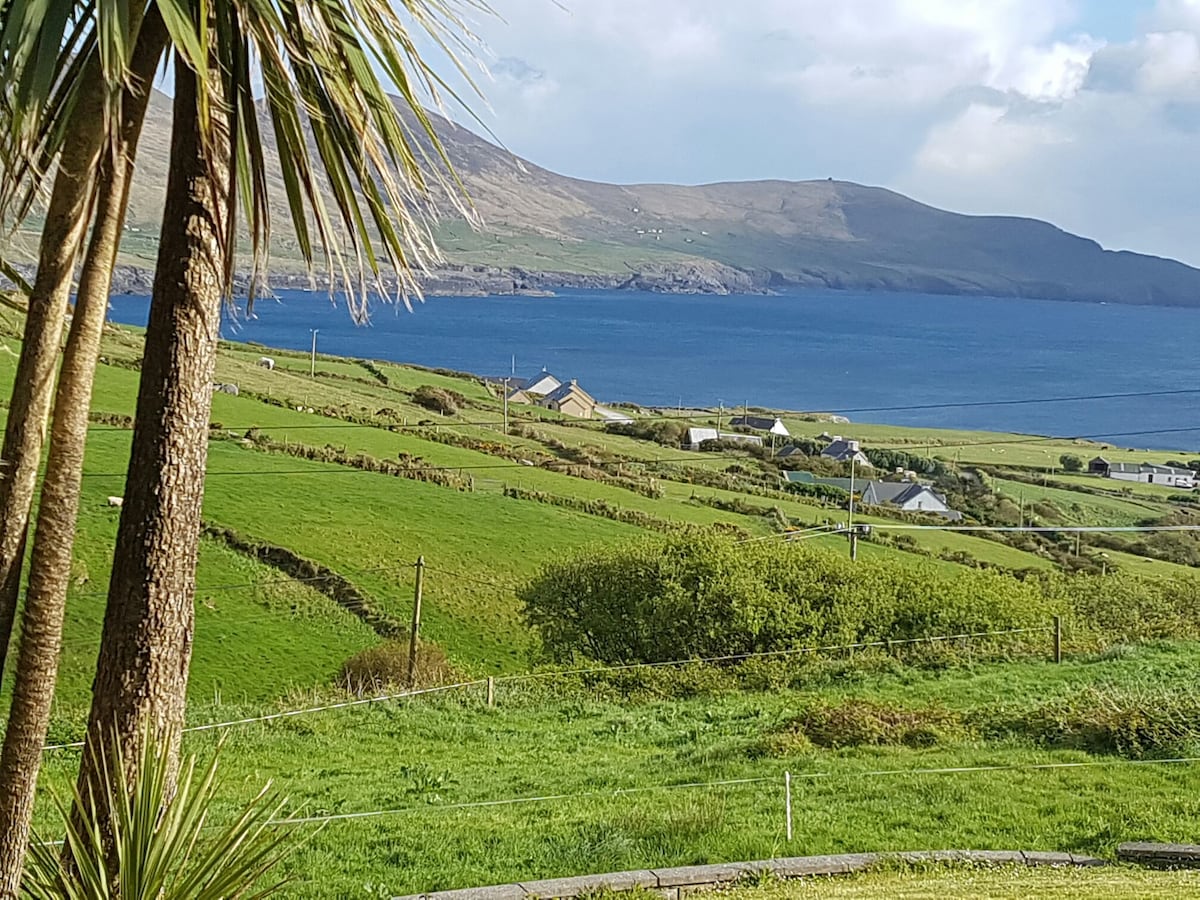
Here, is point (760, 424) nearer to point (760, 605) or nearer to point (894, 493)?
point (894, 493)

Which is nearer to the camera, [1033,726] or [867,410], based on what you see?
[1033,726]

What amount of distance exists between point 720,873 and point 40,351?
212 inches

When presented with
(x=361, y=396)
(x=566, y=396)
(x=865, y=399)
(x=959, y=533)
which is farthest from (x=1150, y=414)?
(x=361, y=396)

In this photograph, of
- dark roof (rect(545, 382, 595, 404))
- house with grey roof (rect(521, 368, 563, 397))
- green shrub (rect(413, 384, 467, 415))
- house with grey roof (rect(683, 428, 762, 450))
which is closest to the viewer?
green shrub (rect(413, 384, 467, 415))

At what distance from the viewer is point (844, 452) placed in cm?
6912

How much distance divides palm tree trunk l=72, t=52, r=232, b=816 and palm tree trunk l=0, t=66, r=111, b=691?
22 cm

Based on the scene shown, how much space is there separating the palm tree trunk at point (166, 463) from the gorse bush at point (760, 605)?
66.9 ft

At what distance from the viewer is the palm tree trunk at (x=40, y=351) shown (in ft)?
10.2

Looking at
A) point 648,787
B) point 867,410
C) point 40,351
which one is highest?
point 867,410

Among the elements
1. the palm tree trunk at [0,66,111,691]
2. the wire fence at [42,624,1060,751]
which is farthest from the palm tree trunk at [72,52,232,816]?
the wire fence at [42,624,1060,751]

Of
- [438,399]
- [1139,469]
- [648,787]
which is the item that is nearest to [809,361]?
[1139,469]

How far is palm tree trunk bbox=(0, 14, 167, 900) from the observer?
3141 mm

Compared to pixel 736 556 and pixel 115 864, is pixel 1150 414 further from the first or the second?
pixel 115 864

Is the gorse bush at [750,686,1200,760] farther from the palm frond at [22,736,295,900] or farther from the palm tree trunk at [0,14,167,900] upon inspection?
the palm tree trunk at [0,14,167,900]
